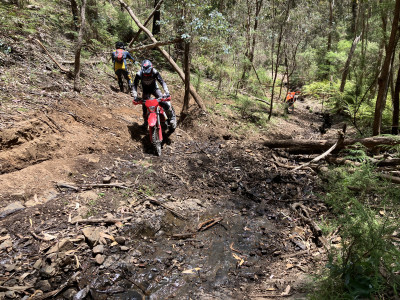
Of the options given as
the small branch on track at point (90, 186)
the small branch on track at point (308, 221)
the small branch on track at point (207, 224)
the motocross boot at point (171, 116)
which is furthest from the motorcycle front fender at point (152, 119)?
the small branch on track at point (308, 221)

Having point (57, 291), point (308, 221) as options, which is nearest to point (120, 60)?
point (57, 291)

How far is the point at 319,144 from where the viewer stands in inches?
292

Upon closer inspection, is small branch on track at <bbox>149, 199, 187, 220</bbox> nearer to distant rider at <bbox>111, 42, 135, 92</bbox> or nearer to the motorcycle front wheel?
the motorcycle front wheel

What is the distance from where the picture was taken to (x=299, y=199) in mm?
5355

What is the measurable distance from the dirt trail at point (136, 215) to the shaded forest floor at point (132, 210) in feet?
0.06

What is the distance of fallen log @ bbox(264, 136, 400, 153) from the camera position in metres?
6.36

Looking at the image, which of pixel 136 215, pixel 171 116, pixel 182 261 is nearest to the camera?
pixel 182 261

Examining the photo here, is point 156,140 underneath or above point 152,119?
underneath

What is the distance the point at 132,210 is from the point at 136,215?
0.14 meters

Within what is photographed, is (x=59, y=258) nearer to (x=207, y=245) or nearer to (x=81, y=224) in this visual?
(x=81, y=224)

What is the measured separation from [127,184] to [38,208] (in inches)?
62.7

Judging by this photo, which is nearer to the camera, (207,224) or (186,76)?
(207,224)

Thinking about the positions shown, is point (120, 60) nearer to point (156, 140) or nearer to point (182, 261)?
point (156, 140)

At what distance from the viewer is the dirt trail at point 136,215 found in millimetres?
3129
